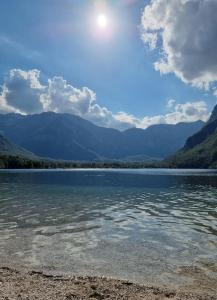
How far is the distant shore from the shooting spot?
63.5ft

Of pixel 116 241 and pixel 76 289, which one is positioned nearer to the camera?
pixel 76 289

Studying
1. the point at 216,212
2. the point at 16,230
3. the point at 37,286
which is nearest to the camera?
the point at 37,286

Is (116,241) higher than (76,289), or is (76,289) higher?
(76,289)

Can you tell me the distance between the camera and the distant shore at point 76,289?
1936 cm

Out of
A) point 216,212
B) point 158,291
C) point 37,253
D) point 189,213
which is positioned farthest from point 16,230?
point 216,212

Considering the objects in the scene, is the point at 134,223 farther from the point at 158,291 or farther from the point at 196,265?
the point at 158,291

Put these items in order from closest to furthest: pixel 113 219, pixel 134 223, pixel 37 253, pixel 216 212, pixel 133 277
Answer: pixel 133 277
pixel 37 253
pixel 134 223
pixel 113 219
pixel 216 212

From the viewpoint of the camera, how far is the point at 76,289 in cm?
2047

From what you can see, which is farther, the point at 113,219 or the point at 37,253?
the point at 113,219

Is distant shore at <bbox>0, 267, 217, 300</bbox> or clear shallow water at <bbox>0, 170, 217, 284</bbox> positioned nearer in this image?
distant shore at <bbox>0, 267, 217, 300</bbox>

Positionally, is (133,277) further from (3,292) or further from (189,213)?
(189,213)

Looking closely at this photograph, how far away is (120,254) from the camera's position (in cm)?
3016

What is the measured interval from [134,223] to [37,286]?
26.4 meters

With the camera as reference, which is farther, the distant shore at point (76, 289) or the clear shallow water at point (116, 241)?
the clear shallow water at point (116, 241)
